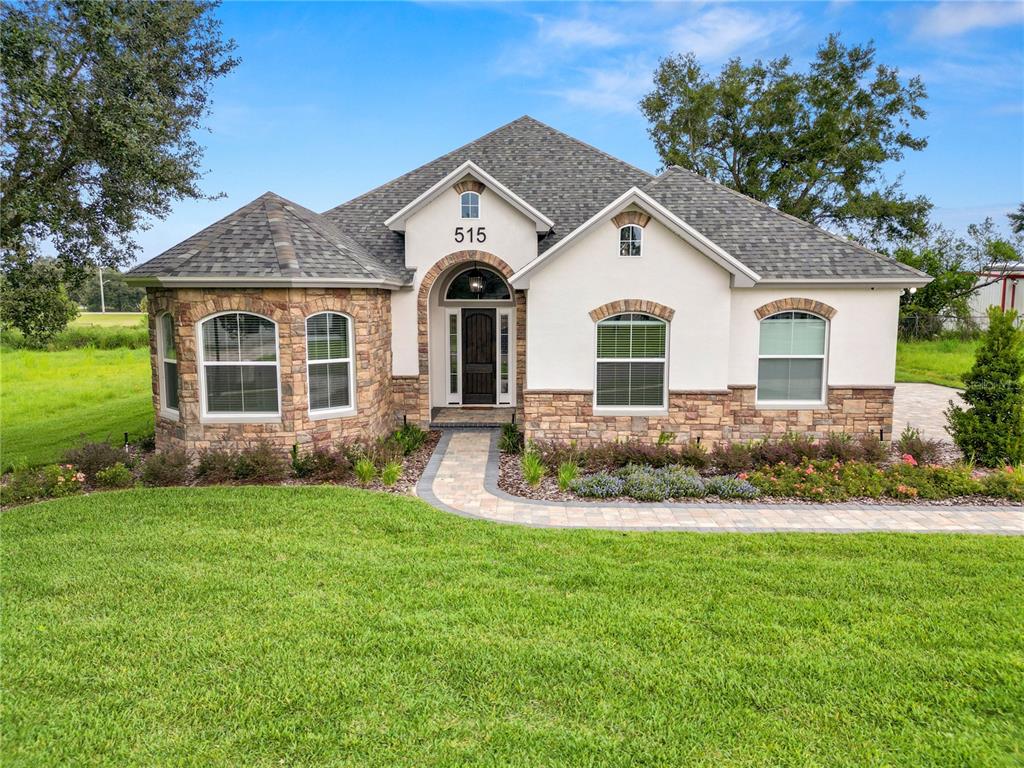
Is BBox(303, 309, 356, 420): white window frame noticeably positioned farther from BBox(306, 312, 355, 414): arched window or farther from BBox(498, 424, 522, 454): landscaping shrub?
BBox(498, 424, 522, 454): landscaping shrub

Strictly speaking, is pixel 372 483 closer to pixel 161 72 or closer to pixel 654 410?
pixel 654 410

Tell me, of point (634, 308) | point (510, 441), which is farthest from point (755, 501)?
point (510, 441)

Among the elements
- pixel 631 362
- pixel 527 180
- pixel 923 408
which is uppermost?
pixel 527 180

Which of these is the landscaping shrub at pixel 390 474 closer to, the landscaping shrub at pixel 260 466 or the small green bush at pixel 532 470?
the landscaping shrub at pixel 260 466

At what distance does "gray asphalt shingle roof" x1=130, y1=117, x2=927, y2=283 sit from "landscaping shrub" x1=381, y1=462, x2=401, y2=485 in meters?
3.72

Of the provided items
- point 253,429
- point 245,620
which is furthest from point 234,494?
point 245,620

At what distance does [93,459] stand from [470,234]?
349 inches

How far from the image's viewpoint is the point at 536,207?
16172mm

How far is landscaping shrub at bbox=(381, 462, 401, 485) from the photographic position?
1070cm

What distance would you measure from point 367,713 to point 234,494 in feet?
20.8

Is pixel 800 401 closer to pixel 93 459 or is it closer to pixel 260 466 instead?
pixel 260 466

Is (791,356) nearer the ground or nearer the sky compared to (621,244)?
nearer the ground

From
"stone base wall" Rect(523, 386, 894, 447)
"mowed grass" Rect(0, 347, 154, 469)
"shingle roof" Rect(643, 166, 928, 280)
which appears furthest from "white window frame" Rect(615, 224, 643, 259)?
"mowed grass" Rect(0, 347, 154, 469)

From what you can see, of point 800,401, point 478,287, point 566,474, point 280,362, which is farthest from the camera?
point 478,287
